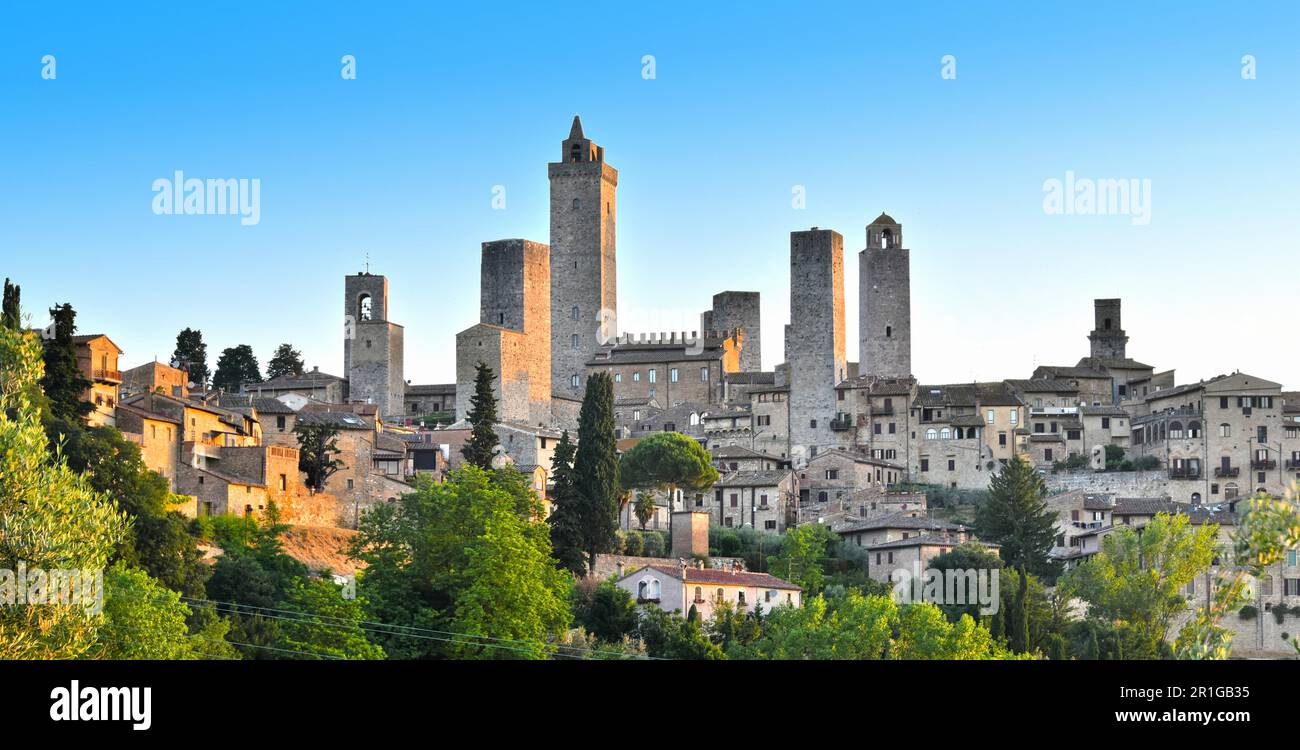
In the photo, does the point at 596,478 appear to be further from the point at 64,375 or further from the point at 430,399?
the point at 430,399

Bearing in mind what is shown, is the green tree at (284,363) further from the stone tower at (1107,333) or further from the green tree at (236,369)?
the stone tower at (1107,333)

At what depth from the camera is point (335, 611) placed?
43.9m

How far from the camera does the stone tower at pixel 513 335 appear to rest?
3285 inches

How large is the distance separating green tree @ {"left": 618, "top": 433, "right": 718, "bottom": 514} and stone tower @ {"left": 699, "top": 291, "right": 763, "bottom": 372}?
30.8m

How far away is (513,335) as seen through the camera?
280ft

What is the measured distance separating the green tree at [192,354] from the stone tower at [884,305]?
32.2 m

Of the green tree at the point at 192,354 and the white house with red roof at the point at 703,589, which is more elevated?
the green tree at the point at 192,354

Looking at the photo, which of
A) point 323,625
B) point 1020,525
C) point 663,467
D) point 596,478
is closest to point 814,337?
point 663,467

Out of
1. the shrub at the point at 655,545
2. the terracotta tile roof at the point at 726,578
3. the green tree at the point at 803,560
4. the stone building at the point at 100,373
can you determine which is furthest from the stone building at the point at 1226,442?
the stone building at the point at 100,373

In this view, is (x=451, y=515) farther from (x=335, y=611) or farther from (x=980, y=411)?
(x=980, y=411)

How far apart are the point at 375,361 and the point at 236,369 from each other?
8.43m

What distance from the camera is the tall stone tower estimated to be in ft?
311
